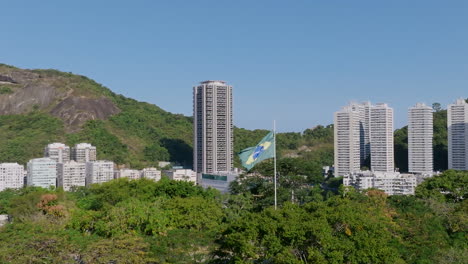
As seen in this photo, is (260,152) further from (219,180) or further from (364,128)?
(364,128)

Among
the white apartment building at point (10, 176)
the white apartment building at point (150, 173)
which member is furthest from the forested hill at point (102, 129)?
the white apartment building at point (10, 176)

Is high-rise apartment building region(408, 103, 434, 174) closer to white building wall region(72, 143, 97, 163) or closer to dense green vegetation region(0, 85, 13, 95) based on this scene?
white building wall region(72, 143, 97, 163)

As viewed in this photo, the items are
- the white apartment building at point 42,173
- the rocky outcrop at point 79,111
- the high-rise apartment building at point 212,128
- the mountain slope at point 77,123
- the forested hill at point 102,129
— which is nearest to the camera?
the white apartment building at point 42,173

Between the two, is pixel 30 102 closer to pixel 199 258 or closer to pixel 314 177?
pixel 314 177

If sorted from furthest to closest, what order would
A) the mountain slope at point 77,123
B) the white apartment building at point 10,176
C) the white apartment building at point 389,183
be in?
the mountain slope at point 77,123
the white apartment building at point 10,176
the white apartment building at point 389,183

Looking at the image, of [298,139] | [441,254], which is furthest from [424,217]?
[298,139]

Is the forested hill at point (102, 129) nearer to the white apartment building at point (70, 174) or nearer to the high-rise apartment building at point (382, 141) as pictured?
the high-rise apartment building at point (382, 141)

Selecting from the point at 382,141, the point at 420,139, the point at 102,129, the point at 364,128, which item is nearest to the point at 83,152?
the point at 102,129
